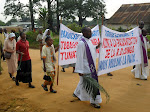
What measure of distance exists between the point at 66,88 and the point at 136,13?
2266 cm

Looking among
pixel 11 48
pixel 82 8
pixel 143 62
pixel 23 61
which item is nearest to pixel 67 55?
pixel 23 61

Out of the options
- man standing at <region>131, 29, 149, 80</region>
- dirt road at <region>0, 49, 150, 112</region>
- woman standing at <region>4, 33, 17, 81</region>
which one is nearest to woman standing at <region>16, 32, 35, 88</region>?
dirt road at <region>0, 49, 150, 112</region>

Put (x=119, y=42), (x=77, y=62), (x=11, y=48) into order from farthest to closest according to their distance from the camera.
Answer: (x=11, y=48) < (x=119, y=42) < (x=77, y=62)

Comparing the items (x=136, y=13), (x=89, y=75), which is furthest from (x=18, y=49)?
(x=136, y=13)

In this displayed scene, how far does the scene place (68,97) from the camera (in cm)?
485

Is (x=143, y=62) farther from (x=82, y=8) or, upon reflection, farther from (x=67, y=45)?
(x=82, y=8)

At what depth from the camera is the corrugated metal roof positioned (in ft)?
78.8

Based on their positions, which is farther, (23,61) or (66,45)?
(23,61)

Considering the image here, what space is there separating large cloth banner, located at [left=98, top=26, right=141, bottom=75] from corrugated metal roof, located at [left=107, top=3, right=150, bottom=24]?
18751 millimetres

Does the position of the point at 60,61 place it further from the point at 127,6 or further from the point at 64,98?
the point at 127,6

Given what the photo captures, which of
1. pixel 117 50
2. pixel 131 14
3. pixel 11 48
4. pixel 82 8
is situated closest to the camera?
pixel 117 50

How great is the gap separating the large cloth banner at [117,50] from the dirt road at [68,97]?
0.77m

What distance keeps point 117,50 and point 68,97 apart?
6.14ft

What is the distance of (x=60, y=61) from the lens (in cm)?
512
